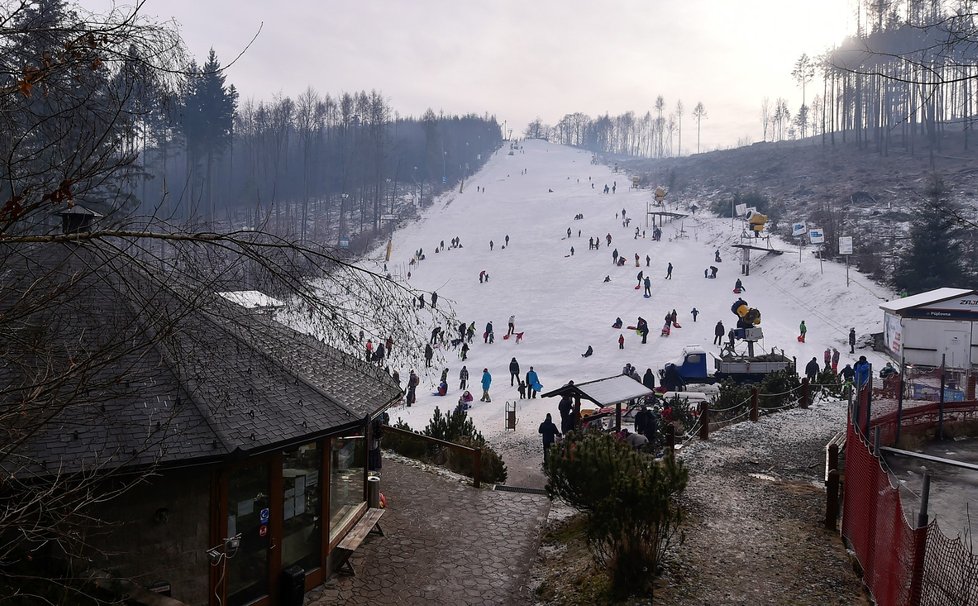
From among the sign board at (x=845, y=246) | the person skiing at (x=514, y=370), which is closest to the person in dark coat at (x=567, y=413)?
the person skiing at (x=514, y=370)

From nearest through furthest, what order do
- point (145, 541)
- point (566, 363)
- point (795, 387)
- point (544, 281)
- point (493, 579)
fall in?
point (145, 541), point (493, 579), point (795, 387), point (566, 363), point (544, 281)

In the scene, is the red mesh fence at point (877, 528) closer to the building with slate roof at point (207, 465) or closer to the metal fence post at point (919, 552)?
the metal fence post at point (919, 552)

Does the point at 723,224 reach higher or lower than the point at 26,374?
higher

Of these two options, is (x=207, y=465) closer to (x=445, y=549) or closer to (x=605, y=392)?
(x=445, y=549)

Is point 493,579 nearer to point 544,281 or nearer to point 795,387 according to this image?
point 795,387

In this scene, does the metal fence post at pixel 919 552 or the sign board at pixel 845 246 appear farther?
the sign board at pixel 845 246

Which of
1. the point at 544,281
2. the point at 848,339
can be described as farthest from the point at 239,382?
the point at 544,281

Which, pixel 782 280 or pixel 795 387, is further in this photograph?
pixel 782 280

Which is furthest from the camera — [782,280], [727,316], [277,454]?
[782,280]
